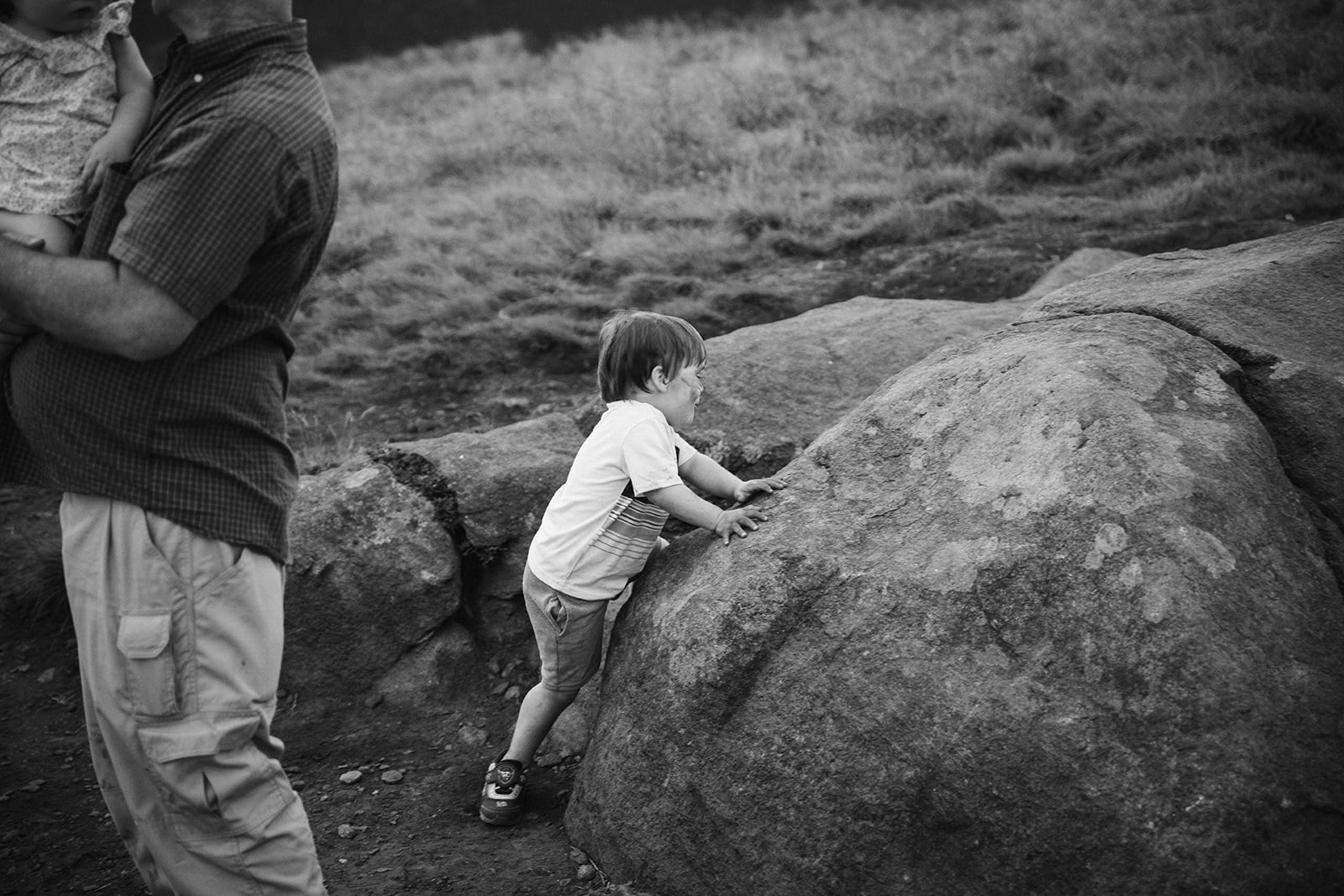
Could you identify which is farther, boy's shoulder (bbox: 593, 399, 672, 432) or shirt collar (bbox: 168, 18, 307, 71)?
boy's shoulder (bbox: 593, 399, 672, 432)

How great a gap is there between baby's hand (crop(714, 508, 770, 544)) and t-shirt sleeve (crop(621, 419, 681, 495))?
16 cm

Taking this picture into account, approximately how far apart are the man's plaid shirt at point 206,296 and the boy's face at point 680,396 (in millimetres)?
1325

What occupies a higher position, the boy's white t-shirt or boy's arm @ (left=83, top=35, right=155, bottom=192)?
boy's arm @ (left=83, top=35, right=155, bottom=192)

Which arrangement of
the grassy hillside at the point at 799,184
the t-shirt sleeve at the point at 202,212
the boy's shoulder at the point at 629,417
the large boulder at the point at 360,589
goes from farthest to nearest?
the grassy hillside at the point at 799,184 → the large boulder at the point at 360,589 → the boy's shoulder at the point at 629,417 → the t-shirt sleeve at the point at 202,212

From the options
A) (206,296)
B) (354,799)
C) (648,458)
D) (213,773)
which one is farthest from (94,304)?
(354,799)

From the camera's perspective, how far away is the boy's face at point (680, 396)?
3.25 metres

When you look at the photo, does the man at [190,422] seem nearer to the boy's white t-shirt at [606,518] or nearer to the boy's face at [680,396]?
the boy's white t-shirt at [606,518]

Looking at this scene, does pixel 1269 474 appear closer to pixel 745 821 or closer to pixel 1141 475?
pixel 1141 475

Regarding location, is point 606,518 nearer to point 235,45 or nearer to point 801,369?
point 235,45

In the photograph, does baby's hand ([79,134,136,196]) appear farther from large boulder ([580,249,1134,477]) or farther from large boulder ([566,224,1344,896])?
large boulder ([580,249,1134,477])

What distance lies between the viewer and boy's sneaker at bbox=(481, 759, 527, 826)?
3375mm

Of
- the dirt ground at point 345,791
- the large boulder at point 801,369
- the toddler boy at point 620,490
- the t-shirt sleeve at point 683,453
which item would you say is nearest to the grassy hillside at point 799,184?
the dirt ground at point 345,791

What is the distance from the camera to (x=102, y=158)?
6.97 ft

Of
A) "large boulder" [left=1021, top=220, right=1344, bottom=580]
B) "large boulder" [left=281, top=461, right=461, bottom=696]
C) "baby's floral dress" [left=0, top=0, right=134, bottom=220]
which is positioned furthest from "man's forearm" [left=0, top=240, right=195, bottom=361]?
"large boulder" [left=1021, top=220, right=1344, bottom=580]
